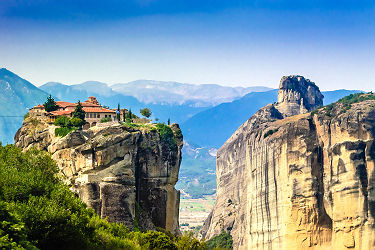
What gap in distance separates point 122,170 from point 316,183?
170 feet

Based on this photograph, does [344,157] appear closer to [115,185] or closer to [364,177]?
[364,177]

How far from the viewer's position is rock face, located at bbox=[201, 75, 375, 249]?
3915 inches

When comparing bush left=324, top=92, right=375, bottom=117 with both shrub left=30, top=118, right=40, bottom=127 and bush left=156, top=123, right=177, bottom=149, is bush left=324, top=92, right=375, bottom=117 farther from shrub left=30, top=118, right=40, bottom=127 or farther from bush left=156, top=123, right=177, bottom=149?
shrub left=30, top=118, right=40, bottom=127

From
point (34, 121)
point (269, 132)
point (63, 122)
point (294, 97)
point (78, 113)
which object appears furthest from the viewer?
point (294, 97)

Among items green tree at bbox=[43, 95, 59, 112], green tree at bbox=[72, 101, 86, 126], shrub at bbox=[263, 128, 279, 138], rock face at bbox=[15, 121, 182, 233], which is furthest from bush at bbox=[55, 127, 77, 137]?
shrub at bbox=[263, 128, 279, 138]

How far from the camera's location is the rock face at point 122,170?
61.2m

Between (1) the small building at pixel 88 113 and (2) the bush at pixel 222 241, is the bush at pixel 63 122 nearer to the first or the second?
(1) the small building at pixel 88 113

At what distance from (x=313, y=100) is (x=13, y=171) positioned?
5502 inches

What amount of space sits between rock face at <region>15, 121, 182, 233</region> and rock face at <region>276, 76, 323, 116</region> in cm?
10165

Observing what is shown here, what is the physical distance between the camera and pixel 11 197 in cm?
4256

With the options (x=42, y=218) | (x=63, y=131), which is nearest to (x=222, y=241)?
(x=63, y=131)

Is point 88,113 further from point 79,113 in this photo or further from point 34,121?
point 34,121

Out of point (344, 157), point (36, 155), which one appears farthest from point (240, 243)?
point (36, 155)

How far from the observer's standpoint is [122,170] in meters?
63.3
